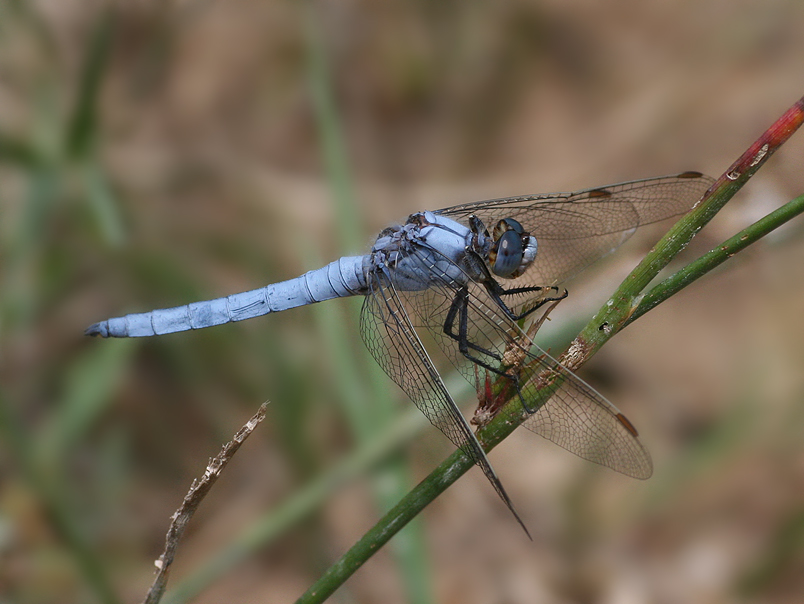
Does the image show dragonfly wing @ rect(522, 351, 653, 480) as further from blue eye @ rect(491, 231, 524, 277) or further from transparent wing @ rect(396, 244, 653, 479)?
blue eye @ rect(491, 231, 524, 277)

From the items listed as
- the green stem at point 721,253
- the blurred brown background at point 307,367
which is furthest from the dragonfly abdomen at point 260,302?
the green stem at point 721,253

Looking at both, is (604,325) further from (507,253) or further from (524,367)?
(507,253)

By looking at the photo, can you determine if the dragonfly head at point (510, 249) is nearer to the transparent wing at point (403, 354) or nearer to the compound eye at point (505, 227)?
the compound eye at point (505, 227)

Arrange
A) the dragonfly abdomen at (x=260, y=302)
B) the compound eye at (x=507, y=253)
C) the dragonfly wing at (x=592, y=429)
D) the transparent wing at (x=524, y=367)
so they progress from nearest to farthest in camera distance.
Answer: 1. the transparent wing at (x=524, y=367)
2. the dragonfly wing at (x=592, y=429)
3. the compound eye at (x=507, y=253)
4. the dragonfly abdomen at (x=260, y=302)

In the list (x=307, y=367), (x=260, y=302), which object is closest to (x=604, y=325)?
(x=260, y=302)

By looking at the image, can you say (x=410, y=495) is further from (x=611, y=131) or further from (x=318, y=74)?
(x=611, y=131)

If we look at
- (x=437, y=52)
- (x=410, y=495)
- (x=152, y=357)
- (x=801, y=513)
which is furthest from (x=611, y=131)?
(x=410, y=495)

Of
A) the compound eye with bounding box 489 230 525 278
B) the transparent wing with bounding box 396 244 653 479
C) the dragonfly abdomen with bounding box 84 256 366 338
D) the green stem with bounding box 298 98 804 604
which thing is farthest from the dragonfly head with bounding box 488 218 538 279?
the green stem with bounding box 298 98 804 604
